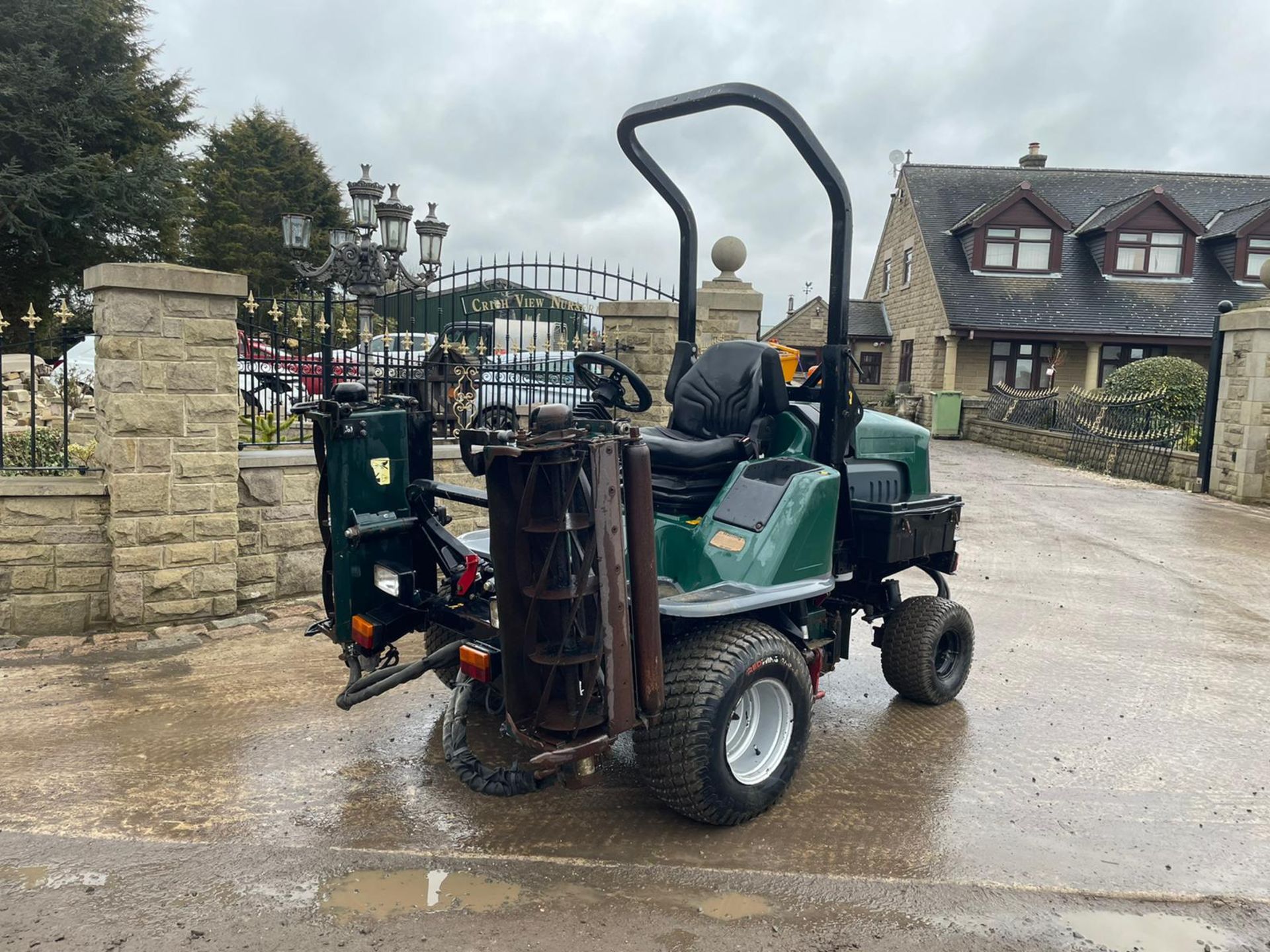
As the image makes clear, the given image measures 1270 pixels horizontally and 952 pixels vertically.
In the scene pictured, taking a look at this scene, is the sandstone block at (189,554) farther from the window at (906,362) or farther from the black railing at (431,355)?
the window at (906,362)

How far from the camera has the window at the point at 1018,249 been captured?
2534 cm

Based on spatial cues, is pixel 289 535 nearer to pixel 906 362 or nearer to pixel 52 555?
pixel 52 555

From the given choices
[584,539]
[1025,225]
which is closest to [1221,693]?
[584,539]

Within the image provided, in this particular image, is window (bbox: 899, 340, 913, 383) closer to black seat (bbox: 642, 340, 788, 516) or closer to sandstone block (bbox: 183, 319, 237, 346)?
sandstone block (bbox: 183, 319, 237, 346)

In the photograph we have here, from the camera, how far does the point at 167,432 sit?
549cm

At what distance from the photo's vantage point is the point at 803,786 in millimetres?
3777

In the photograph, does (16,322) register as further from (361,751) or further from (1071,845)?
(1071,845)

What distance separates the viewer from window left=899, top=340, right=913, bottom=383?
27.4 meters

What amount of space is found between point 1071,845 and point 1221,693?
2310 mm

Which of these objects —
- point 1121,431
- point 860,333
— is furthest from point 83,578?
point 860,333

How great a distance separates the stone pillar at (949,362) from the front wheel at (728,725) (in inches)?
877

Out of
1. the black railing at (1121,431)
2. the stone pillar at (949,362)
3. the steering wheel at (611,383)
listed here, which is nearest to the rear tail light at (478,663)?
the steering wheel at (611,383)

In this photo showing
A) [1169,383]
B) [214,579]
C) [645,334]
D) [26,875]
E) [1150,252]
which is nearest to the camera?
[26,875]

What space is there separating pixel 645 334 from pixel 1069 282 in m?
20.7
